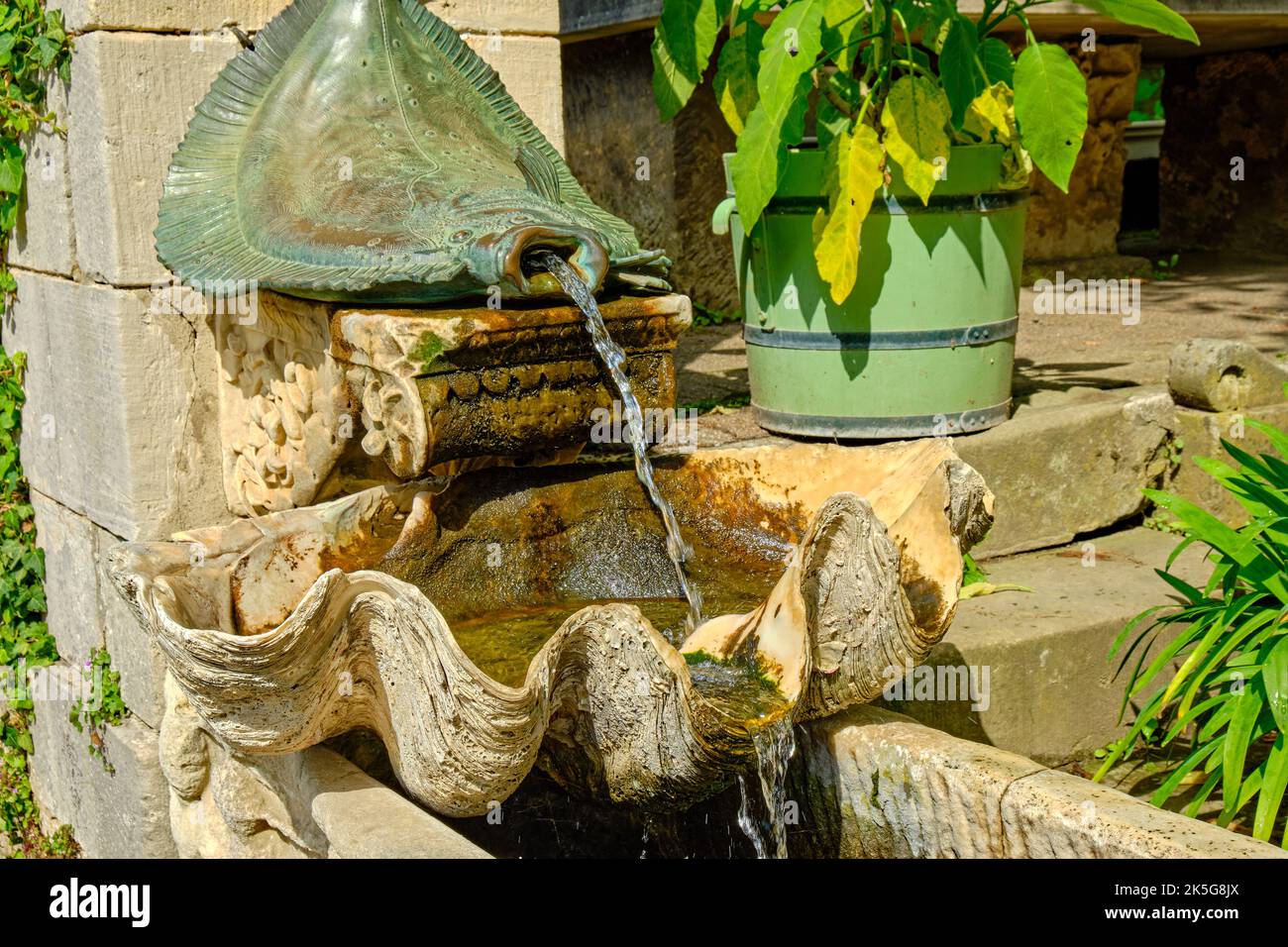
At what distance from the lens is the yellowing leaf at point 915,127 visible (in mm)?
3402

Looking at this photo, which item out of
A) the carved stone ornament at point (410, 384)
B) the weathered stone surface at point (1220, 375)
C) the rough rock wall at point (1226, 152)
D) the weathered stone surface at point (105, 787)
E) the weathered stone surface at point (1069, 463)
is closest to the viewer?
the carved stone ornament at point (410, 384)

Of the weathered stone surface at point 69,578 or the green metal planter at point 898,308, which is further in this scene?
the green metal planter at point 898,308

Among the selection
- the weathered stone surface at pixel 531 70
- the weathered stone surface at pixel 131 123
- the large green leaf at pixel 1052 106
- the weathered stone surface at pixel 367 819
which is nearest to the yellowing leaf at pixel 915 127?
the large green leaf at pixel 1052 106

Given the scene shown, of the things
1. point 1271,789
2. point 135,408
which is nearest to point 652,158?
point 135,408

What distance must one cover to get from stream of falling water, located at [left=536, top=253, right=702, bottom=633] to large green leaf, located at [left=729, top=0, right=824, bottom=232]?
0.85m

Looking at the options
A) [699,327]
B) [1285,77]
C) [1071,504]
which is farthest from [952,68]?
[1285,77]

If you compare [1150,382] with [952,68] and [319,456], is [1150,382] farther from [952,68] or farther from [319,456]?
[319,456]

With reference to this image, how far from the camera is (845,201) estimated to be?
340cm

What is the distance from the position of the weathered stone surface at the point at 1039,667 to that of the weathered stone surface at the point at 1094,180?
3207 millimetres

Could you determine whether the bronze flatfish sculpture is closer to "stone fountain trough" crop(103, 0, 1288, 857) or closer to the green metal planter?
"stone fountain trough" crop(103, 0, 1288, 857)

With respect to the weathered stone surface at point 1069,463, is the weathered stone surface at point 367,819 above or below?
below

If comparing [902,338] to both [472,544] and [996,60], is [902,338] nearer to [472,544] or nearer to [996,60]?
[996,60]

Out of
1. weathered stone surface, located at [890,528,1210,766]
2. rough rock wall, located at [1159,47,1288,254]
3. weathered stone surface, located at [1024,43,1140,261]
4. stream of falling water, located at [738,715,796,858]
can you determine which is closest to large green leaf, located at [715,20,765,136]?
weathered stone surface, located at [890,528,1210,766]

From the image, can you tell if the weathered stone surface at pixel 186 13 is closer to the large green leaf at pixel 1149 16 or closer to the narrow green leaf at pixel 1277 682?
the large green leaf at pixel 1149 16
